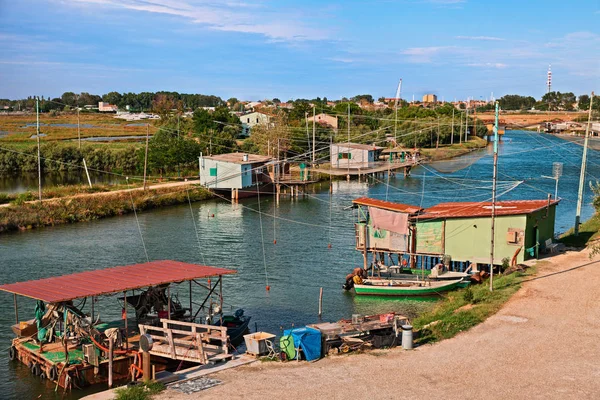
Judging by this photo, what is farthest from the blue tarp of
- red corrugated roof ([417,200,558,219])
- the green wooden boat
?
red corrugated roof ([417,200,558,219])

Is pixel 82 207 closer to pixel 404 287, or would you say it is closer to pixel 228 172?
pixel 228 172

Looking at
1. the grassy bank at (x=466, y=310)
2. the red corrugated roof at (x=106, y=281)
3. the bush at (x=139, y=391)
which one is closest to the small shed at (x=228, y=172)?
the grassy bank at (x=466, y=310)

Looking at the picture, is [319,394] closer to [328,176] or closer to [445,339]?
[445,339]

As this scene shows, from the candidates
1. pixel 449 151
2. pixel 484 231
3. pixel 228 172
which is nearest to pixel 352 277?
pixel 484 231

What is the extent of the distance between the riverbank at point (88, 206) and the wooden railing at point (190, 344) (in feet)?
91.9

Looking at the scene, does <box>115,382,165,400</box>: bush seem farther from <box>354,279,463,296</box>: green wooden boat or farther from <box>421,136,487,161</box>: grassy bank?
<box>421,136,487,161</box>: grassy bank

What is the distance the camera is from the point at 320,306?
2489 cm

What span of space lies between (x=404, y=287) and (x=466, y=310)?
6.14m

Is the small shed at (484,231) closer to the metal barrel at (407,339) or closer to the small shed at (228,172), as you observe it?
the metal barrel at (407,339)

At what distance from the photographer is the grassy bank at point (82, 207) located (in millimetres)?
44031

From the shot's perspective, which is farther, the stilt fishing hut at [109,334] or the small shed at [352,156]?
the small shed at [352,156]

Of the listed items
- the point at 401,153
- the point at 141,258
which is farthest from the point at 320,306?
the point at 401,153

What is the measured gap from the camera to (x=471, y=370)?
54.7 feet

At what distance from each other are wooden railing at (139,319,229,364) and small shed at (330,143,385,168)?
51894mm
